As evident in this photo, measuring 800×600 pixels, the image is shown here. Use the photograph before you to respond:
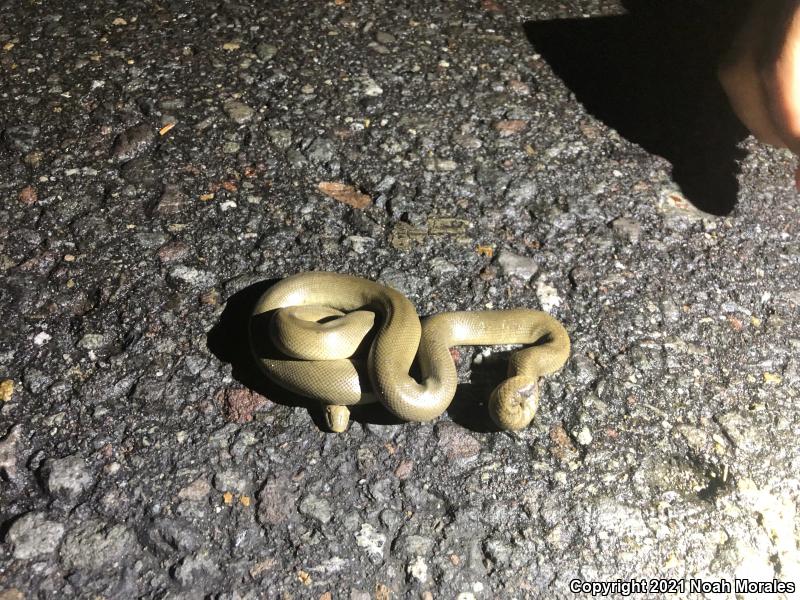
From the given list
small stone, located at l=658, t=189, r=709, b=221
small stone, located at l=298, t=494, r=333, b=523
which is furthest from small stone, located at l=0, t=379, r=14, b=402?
small stone, located at l=658, t=189, r=709, b=221

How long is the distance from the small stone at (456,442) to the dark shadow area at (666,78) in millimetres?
1993

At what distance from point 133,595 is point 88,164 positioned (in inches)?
92.0

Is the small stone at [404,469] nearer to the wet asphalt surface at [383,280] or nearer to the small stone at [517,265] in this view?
the wet asphalt surface at [383,280]

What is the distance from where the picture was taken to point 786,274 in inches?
146

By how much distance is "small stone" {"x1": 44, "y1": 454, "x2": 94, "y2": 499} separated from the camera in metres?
2.68

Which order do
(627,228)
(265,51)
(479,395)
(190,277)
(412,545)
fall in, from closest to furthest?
(412,545) < (479,395) < (190,277) < (627,228) < (265,51)

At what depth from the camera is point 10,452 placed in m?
2.77

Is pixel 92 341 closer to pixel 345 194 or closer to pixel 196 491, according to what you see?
pixel 196 491

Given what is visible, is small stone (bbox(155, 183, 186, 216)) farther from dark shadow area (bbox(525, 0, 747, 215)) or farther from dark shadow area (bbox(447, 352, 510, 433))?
dark shadow area (bbox(525, 0, 747, 215))

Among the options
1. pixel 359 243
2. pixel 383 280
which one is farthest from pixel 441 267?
pixel 359 243

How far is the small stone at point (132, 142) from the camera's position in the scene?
3.99 metres

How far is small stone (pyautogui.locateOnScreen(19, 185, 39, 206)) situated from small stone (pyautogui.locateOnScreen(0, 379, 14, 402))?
1081 mm

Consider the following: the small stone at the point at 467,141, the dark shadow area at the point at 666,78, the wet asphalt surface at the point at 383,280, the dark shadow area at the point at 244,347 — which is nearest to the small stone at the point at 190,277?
the wet asphalt surface at the point at 383,280

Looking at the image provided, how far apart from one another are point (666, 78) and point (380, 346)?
3.04 metres
